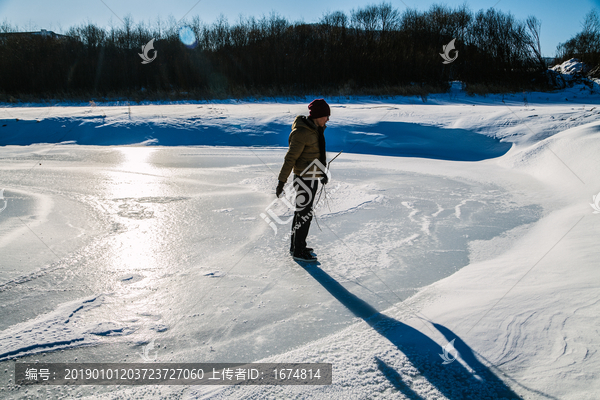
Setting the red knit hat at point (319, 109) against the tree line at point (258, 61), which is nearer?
the red knit hat at point (319, 109)

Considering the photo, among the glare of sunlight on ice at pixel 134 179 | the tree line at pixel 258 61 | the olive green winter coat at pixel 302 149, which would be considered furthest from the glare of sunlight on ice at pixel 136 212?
the tree line at pixel 258 61

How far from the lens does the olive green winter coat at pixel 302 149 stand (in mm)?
2789

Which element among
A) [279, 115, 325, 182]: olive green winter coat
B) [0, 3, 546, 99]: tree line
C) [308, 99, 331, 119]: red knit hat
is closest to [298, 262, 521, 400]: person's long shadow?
[279, 115, 325, 182]: olive green winter coat

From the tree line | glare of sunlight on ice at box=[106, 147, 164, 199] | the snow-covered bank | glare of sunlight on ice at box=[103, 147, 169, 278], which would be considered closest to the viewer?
the snow-covered bank

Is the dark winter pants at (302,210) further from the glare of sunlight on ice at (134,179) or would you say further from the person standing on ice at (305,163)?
the glare of sunlight on ice at (134,179)

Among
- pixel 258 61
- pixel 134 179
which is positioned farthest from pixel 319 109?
pixel 258 61

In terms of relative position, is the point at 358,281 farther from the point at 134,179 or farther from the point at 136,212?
the point at 134,179

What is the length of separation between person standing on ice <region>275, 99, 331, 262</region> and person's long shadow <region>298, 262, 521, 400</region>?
37.3 inches

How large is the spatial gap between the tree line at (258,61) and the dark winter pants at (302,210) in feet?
49.0

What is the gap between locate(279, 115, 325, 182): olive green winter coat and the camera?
2.79 meters

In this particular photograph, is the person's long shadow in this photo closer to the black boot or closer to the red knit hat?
the black boot

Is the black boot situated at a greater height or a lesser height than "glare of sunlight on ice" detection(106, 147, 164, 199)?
lesser

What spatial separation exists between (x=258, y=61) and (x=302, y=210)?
→ 17.7 m

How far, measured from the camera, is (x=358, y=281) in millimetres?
2645
